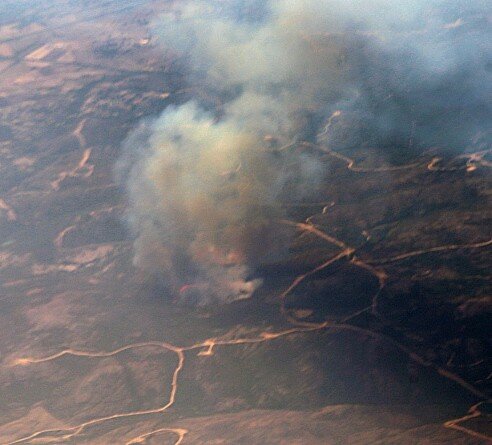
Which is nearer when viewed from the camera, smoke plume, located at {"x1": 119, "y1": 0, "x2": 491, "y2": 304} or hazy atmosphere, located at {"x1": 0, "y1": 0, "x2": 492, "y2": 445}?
hazy atmosphere, located at {"x1": 0, "y1": 0, "x2": 492, "y2": 445}

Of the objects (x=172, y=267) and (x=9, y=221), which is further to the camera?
(x=9, y=221)

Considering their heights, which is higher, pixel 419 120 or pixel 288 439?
pixel 419 120

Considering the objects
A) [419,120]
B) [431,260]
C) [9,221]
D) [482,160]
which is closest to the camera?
[431,260]

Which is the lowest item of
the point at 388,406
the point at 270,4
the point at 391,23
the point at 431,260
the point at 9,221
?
the point at 388,406

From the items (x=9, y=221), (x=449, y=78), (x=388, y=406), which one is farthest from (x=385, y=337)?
(x=449, y=78)

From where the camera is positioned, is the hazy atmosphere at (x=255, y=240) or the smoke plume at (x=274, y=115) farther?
the smoke plume at (x=274, y=115)

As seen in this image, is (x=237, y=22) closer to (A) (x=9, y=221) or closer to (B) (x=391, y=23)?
(B) (x=391, y=23)

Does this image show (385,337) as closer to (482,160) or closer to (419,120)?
(482,160)

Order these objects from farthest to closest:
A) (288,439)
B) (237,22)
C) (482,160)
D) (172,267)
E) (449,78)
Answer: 1. (237,22)
2. (449,78)
3. (482,160)
4. (172,267)
5. (288,439)
